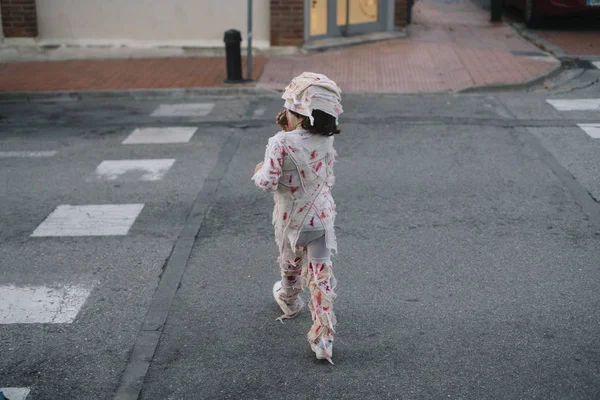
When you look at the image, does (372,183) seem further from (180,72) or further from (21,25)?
(21,25)

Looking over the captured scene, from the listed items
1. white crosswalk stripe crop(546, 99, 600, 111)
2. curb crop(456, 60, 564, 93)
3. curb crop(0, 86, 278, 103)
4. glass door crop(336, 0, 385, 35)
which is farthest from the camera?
glass door crop(336, 0, 385, 35)

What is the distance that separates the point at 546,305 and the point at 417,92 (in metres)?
7.58

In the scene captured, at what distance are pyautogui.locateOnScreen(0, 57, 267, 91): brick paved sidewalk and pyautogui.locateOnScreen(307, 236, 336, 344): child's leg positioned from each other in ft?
28.8

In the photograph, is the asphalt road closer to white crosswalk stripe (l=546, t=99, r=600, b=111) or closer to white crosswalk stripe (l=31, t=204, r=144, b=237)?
white crosswalk stripe (l=31, t=204, r=144, b=237)

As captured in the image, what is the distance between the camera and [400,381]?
4.92m

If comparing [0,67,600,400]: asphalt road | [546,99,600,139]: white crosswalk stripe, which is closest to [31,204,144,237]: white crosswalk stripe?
[0,67,600,400]: asphalt road

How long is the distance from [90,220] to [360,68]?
26.7 ft

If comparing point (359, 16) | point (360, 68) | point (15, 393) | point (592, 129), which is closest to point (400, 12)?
point (359, 16)

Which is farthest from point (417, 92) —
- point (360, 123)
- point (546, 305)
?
point (546, 305)

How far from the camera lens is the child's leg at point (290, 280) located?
17.5 ft

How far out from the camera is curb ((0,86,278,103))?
43.3 feet

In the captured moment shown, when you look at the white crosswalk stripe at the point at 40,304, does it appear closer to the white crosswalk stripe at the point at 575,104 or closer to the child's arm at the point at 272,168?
the child's arm at the point at 272,168

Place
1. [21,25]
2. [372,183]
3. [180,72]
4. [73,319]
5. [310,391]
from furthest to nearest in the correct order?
1. [21,25]
2. [180,72]
3. [372,183]
4. [73,319]
5. [310,391]

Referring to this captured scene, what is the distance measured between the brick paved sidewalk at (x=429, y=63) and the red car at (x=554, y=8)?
1.93 ft
